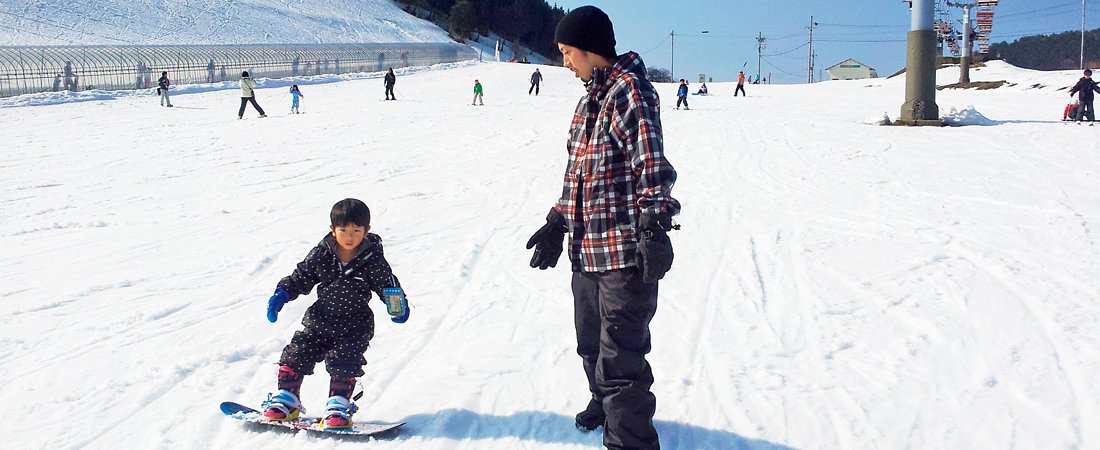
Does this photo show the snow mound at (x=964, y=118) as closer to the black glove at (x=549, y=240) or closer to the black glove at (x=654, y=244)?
the black glove at (x=549, y=240)

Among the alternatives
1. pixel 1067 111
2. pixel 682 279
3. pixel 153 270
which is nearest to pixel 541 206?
pixel 682 279

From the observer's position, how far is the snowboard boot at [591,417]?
9.50ft

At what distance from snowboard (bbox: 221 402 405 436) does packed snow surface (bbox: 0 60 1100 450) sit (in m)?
0.04

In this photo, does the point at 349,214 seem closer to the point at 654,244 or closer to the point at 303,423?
the point at 303,423

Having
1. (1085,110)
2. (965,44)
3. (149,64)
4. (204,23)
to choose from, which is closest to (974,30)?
(965,44)

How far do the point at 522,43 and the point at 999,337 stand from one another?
97.5 m

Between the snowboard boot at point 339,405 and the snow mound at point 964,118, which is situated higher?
the snow mound at point 964,118

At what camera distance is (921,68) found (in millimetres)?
15703

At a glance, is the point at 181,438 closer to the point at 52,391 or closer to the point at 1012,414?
the point at 52,391

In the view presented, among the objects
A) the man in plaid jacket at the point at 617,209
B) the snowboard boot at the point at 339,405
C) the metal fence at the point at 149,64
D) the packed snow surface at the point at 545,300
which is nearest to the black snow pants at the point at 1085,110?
the packed snow surface at the point at 545,300

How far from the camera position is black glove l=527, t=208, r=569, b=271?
8.75 ft

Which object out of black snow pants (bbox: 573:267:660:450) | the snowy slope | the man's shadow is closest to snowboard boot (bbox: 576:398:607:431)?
the man's shadow

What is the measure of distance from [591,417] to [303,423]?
1.15m

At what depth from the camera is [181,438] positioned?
283 cm
